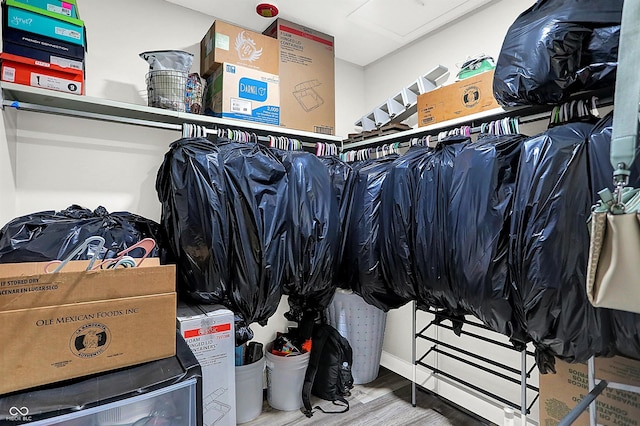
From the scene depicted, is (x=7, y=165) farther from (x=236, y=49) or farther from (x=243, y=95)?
(x=236, y=49)

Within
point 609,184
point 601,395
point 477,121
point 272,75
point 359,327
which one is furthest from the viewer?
point 359,327

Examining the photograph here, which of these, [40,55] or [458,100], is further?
[458,100]

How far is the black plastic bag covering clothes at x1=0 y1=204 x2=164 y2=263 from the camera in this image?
1.28 metres

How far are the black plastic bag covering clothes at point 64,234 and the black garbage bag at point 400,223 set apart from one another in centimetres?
114

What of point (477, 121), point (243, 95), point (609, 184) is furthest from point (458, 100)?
point (243, 95)

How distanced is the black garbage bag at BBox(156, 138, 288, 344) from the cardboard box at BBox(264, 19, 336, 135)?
0.72m

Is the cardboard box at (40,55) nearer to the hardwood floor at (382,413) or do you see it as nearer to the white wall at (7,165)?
the white wall at (7,165)

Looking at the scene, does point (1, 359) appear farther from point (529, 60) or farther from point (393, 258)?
point (529, 60)

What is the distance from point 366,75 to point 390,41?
18.8 inches

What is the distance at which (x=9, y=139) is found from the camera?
5.09 ft

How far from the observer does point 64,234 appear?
4.50ft

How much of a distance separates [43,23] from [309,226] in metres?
1.50

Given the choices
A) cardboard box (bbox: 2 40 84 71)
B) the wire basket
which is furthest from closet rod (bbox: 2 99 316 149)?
cardboard box (bbox: 2 40 84 71)

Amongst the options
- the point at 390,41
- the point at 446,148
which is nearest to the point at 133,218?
the point at 446,148
